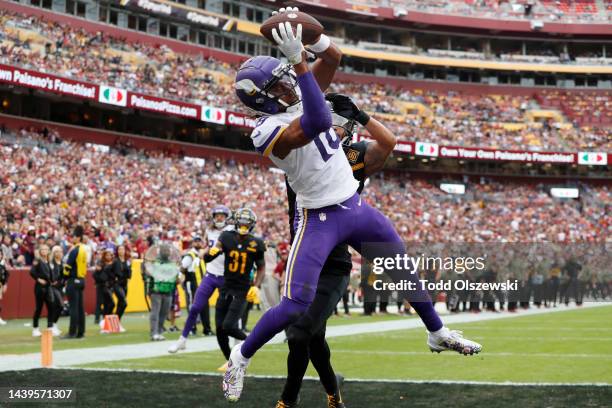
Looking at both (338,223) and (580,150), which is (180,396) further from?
(580,150)

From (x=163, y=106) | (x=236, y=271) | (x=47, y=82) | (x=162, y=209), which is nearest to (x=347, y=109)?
(x=236, y=271)

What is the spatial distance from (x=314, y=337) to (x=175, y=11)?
40138 mm

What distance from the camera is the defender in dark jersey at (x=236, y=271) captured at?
9289 mm

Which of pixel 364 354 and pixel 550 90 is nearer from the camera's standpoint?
pixel 364 354

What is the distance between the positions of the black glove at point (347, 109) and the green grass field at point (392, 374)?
8.84ft

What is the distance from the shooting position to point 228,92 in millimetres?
43031

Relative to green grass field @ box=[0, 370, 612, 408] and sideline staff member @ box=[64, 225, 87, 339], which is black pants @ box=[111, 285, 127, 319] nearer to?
sideline staff member @ box=[64, 225, 87, 339]

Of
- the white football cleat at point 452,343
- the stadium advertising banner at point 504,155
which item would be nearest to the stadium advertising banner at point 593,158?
the stadium advertising banner at point 504,155


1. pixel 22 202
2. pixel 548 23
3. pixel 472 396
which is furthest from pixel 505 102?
pixel 472 396

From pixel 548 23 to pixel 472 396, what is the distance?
2234 inches

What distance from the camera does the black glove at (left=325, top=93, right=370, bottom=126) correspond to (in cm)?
550

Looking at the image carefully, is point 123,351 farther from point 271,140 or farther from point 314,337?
point 271,140

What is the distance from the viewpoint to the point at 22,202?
23875 mm

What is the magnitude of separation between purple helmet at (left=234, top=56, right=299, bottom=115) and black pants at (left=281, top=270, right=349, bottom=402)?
126cm
